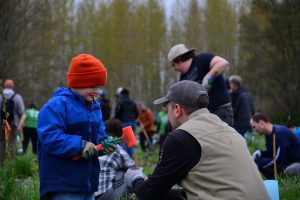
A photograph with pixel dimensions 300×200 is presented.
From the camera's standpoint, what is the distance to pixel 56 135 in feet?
11.8

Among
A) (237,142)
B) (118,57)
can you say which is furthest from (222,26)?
(237,142)

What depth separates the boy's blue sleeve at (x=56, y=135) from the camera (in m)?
3.59

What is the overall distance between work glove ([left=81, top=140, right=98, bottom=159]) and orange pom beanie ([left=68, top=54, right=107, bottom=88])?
0.44 m

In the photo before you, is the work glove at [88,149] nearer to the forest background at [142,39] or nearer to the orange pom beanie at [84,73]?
the orange pom beanie at [84,73]

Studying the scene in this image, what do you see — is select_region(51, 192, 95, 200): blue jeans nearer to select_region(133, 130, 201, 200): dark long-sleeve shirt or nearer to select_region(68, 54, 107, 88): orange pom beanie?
select_region(133, 130, 201, 200): dark long-sleeve shirt

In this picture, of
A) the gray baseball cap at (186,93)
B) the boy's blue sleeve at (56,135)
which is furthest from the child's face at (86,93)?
A: the gray baseball cap at (186,93)

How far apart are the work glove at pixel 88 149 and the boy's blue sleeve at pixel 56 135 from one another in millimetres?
33

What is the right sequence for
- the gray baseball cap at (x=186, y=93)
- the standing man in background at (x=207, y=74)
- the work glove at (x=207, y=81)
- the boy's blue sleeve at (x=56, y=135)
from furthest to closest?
the standing man in background at (x=207, y=74)
the work glove at (x=207, y=81)
the boy's blue sleeve at (x=56, y=135)
the gray baseball cap at (x=186, y=93)

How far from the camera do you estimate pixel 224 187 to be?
3189 millimetres

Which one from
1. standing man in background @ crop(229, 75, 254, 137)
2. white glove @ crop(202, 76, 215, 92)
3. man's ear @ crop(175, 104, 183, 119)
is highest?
man's ear @ crop(175, 104, 183, 119)

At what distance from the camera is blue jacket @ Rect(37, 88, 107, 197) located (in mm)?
3604

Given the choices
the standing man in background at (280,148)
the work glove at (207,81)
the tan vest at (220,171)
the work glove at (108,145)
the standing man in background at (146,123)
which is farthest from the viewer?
the standing man in background at (146,123)

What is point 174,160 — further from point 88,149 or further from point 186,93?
point 88,149

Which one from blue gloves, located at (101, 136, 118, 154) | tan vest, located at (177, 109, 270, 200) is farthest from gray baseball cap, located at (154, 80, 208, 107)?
blue gloves, located at (101, 136, 118, 154)
